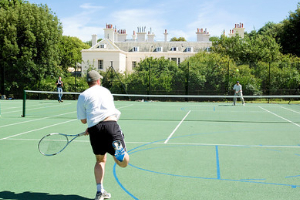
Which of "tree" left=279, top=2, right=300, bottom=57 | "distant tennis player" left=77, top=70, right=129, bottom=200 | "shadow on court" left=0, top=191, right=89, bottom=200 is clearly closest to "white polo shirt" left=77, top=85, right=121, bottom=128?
"distant tennis player" left=77, top=70, right=129, bottom=200

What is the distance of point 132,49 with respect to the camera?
58781mm

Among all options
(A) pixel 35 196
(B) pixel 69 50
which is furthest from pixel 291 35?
(A) pixel 35 196

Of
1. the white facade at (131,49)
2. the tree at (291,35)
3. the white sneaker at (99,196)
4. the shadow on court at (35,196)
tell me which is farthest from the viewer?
→ the white facade at (131,49)

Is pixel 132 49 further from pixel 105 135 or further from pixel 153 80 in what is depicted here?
pixel 105 135

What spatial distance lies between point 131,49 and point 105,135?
55599 mm

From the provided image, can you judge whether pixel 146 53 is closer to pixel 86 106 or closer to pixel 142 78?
pixel 142 78

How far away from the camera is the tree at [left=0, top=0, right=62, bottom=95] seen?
32.2 meters

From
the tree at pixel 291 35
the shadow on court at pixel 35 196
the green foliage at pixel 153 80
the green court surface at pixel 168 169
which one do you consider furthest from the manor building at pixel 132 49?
the shadow on court at pixel 35 196

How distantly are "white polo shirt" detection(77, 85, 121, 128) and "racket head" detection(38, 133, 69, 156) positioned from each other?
898 mm

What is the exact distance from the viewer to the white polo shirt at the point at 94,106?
428 centimetres

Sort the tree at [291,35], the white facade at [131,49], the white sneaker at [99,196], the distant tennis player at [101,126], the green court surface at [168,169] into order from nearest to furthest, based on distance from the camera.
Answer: the distant tennis player at [101,126], the white sneaker at [99,196], the green court surface at [168,169], the tree at [291,35], the white facade at [131,49]

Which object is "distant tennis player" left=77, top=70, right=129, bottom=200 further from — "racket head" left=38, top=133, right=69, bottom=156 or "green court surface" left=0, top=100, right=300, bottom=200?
"racket head" left=38, top=133, right=69, bottom=156

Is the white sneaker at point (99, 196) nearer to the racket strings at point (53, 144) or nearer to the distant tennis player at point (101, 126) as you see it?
the distant tennis player at point (101, 126)

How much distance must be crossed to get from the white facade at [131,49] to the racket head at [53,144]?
48126 millimetres
